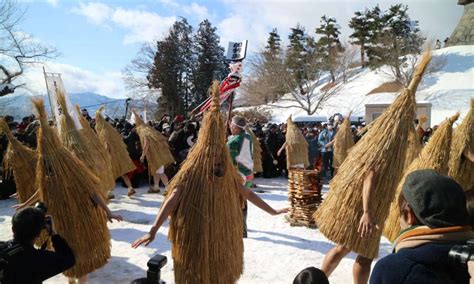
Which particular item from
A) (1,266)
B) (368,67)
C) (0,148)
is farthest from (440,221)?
(368,67)

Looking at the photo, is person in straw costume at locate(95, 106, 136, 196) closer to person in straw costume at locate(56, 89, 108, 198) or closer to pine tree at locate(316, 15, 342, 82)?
person in straw costume at locate(56, 89, 108, 198)

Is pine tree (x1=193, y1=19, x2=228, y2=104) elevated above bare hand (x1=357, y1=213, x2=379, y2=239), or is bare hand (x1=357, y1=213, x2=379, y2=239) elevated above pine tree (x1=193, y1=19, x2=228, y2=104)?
pine tree (x1=193, y1=19, x2=228, y2=104)

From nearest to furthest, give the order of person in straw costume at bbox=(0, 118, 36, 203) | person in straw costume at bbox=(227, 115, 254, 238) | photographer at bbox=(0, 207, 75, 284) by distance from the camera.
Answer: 1. photographer at bbox=(0, 207, 75, 284)
2. person in straw costume at bbox=(0, 118, 36, 203)
3. person in straw costume at bbox=(227, 115, 254, 238)

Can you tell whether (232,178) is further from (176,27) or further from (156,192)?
(176,27)

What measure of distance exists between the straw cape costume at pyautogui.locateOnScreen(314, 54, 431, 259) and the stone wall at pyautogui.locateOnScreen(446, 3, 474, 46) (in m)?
49.4

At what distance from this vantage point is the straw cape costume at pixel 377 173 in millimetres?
3344

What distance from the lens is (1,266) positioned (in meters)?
2.04

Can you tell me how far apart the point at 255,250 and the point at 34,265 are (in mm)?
3178

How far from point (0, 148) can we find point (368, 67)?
4620 centimetres

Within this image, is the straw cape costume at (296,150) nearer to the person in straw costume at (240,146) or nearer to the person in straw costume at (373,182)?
the person in straw costume at (240,146)

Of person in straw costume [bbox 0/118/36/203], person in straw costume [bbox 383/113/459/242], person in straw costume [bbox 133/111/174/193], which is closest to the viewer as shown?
person in straw costume [bbox 383/113/459/242]

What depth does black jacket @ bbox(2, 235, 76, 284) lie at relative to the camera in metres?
2.16

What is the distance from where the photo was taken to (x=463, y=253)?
1.33 m

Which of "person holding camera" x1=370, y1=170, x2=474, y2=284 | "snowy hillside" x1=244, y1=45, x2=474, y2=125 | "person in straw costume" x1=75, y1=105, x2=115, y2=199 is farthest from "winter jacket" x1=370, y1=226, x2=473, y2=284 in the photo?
"snowy hillside" x1=244, y1=45, x2=474, y2=125
